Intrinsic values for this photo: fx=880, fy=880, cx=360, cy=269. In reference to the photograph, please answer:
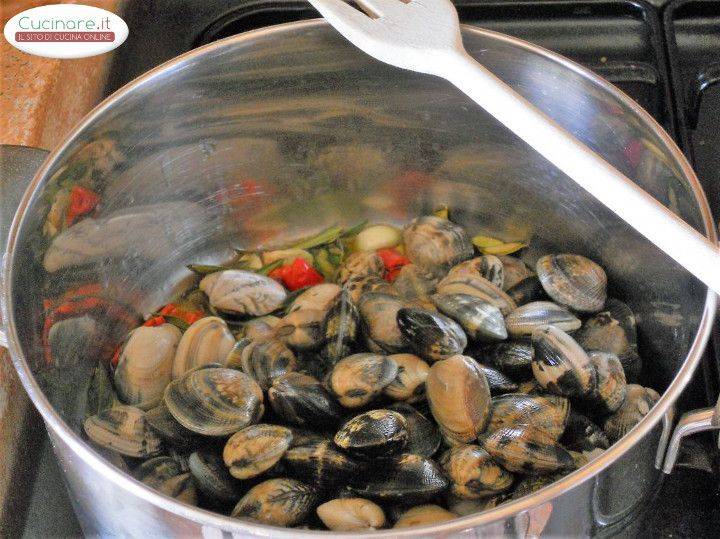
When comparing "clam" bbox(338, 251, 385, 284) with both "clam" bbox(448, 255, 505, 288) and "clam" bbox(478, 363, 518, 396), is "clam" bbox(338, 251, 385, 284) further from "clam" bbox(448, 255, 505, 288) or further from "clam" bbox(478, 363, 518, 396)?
"clam" bbox(478, 363, 518, 396)

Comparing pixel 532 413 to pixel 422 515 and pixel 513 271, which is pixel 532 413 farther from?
pixel 513 271

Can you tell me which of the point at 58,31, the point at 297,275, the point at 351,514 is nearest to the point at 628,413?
the point at 351,514

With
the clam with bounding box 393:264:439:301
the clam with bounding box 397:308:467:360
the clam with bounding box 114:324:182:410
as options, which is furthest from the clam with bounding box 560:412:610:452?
the clam with bounding box 114:324:182:410

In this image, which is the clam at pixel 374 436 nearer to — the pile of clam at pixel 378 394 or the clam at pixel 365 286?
the pile of clam at pixel 378 394

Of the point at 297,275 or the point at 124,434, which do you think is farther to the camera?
the point at 297,275

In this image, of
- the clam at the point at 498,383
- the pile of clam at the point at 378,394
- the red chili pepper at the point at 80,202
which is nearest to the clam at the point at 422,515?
the pile of clam at the point at 378,394

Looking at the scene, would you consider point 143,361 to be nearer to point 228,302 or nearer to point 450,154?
point 228,302
